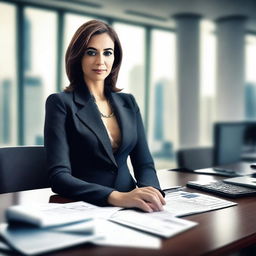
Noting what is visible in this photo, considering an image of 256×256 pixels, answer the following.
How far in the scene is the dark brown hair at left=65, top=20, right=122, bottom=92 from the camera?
1.69 metres

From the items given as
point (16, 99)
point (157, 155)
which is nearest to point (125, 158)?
point (16, 99)

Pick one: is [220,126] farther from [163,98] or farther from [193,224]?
[163,98]

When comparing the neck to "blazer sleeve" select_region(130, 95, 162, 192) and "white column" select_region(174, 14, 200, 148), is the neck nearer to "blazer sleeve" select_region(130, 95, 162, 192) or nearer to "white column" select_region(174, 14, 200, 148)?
"blazer sleeve" select_region(130, 95, 162, 192)

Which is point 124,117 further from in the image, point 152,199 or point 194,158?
point 194,158

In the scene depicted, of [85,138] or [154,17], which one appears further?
[154,17]

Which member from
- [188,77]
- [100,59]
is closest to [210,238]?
[100,59]

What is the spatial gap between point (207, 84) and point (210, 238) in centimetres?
787

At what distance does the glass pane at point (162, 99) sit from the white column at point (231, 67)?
3.14ft

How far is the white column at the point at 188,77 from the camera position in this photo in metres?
7.48

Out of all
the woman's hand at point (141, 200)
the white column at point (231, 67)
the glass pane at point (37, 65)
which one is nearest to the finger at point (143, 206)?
the woman's hand at point (141, 200)

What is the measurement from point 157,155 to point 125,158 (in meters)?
6.68

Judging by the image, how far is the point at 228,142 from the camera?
2.56 metres

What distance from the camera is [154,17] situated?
7496mm

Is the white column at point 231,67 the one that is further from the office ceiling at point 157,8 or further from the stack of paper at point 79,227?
the stack of paper at point 79,227
